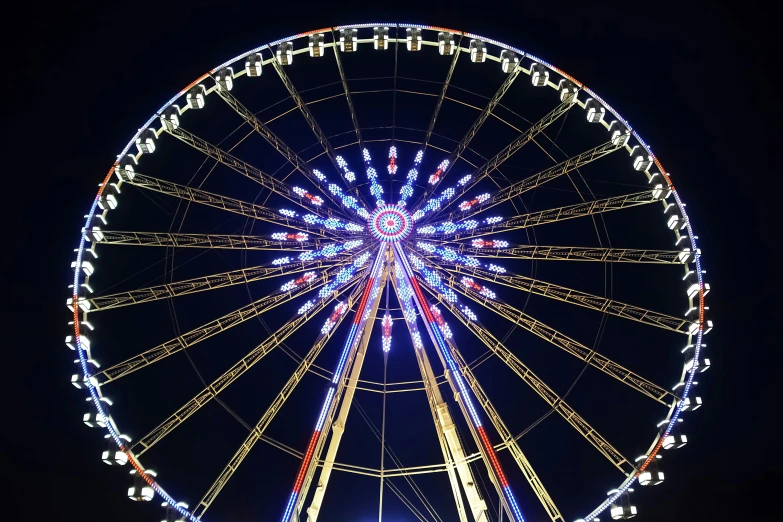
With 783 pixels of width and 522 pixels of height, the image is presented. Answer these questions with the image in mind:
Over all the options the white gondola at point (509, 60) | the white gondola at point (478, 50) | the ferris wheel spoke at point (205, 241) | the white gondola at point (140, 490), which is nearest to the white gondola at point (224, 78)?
the ferris wheel spoke at point (205, 241)

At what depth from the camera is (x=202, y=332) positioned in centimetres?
1767

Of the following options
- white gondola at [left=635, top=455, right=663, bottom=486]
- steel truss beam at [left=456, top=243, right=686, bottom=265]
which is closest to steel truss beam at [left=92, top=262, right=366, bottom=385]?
steel truss beam at [left=456, top=243, right=686, bottom=265]

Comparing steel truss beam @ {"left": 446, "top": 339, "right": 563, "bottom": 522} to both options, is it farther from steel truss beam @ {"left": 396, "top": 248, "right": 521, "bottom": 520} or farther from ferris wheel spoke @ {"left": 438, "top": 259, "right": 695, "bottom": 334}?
ferris wheel spoke @ {"left": 438, "top": 259, "right": 695, "bottom": 334}

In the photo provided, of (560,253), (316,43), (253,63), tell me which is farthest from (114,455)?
(560,253)

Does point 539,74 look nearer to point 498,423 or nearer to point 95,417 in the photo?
point 498,423

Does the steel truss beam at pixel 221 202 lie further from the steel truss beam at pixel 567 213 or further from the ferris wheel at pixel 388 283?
the steel truss beam at pixel 567 213

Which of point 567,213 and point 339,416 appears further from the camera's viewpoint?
point 567,213

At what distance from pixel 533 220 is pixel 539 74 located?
483 cm

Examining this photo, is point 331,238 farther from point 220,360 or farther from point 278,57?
point 220,360

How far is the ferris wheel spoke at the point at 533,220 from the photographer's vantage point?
18.1 meters

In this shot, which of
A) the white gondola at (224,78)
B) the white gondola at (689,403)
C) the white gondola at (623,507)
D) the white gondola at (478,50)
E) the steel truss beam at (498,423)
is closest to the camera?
the white gondola at (623,507)

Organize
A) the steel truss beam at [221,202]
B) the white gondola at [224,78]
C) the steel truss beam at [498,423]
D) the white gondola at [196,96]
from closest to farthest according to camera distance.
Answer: the steel truss beam at [498,423] → the steel truss beam at [221,202] → the white gondola at [196,96] → the white gondola at [224,78]

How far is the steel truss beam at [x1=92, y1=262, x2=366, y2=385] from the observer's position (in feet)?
54.6

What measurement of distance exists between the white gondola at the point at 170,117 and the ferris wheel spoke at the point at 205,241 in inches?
132
